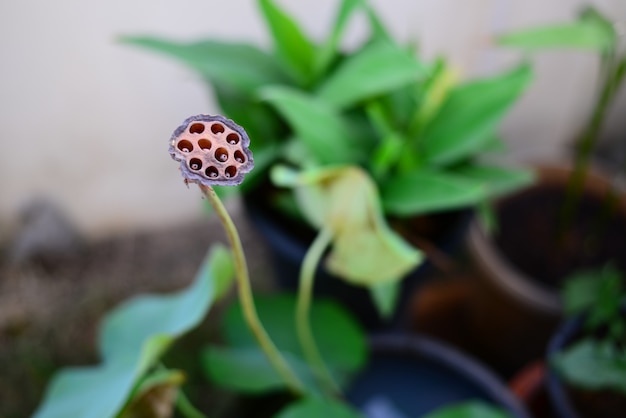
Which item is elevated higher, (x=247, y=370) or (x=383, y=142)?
(x=383, y=142)

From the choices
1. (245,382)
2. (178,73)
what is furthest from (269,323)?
(178,73)

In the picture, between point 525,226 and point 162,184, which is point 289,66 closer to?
point 162,184

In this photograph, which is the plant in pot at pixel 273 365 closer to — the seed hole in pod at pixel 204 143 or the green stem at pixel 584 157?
the seed hole in pod at pixel 204 143

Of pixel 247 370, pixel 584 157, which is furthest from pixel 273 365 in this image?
pixel 584 157

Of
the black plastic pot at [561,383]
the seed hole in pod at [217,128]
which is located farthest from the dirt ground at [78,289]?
the seed hole in pod at [217,128]

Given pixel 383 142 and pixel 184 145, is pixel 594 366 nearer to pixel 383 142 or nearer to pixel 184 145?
pixel 383 142
